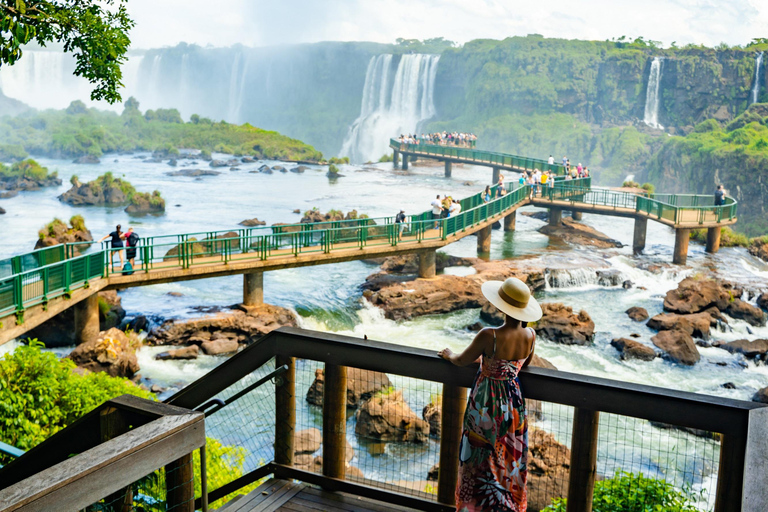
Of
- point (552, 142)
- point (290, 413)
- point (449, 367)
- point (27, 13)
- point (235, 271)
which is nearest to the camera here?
point (449, 367)

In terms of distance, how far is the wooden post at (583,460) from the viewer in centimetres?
363

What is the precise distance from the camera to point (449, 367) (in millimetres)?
3855

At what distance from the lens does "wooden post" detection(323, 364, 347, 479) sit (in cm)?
427

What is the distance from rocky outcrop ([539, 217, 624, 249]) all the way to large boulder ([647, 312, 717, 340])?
11868mm

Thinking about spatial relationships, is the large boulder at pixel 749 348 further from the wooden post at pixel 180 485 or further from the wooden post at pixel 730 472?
the wooden post at pixel 180 485

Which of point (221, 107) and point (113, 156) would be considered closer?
point (113, 156)

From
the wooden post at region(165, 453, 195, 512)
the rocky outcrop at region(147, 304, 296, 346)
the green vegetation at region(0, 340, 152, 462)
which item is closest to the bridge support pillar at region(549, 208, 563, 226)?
the rocky outcrop at region(147, 304, 296, 346)

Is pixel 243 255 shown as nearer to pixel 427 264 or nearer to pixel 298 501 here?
pixel 427 264

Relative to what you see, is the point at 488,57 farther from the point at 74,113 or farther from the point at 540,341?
the point at 540,341

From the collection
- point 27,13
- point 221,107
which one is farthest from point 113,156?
point 27,13

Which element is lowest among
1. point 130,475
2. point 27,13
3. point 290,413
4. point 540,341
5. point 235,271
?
point 540,341

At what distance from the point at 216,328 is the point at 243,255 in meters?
2.47

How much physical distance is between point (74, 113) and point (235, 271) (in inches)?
3296

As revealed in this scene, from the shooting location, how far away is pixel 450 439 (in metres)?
4.04
